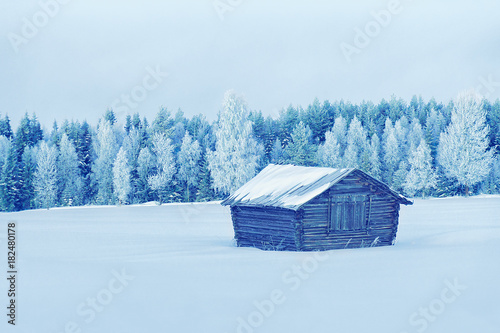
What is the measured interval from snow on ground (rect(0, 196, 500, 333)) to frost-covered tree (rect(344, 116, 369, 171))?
41070 millimetres

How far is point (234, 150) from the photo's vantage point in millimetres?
67562

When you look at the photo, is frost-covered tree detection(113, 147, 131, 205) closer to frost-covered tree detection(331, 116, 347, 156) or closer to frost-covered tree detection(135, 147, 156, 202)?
frost-covered tree detection(135, 147, 156, 202)

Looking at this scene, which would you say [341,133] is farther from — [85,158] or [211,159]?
[85,158]

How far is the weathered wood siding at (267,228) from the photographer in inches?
1202

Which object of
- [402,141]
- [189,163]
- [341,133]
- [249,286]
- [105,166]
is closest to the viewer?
[249,286]

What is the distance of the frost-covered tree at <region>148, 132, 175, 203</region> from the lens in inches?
2908

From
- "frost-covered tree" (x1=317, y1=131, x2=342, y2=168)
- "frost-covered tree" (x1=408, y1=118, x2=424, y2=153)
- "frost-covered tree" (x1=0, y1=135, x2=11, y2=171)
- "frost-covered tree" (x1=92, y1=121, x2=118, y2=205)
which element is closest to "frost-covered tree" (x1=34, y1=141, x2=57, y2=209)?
"frost-covered tree" (x1=0, y1=135, x2=11, y2=171)

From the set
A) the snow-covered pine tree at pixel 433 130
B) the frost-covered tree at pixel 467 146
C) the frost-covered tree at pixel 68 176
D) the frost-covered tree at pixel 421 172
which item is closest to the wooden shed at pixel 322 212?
the frost-covered tree at pixel 421 172

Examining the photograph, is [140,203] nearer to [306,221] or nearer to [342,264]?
[306,221]

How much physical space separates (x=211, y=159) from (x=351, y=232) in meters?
39.5

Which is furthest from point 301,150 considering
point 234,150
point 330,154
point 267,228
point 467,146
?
point 267,228

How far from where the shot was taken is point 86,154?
83.2m

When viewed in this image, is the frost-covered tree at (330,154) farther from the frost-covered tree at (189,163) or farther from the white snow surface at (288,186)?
the white snow surface at (288,186)

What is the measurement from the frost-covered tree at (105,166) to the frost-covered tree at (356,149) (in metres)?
27.4
